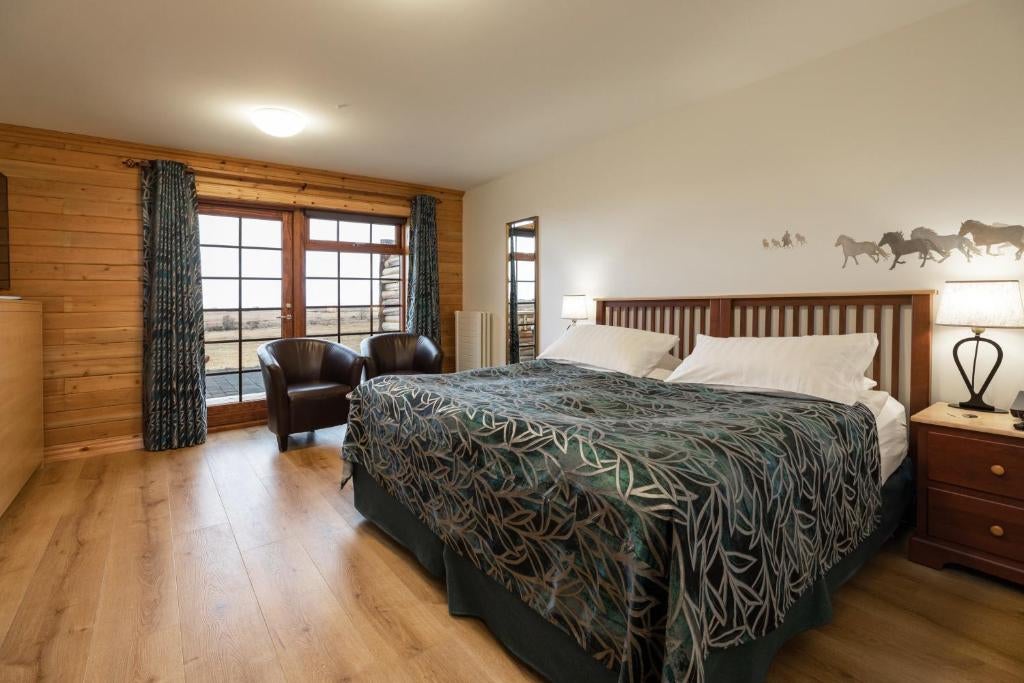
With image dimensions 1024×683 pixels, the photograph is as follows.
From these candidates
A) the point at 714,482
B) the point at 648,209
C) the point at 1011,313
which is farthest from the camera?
the point at 648,209

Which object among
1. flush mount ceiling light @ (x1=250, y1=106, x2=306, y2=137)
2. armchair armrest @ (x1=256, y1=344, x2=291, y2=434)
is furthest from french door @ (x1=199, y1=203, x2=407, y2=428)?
flush mount ceiling light @ (x1=250, y1=106, x2=306, y2=137)

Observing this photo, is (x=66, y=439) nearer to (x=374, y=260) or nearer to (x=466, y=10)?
(x=374, y=260)

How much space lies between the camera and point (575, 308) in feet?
12.6

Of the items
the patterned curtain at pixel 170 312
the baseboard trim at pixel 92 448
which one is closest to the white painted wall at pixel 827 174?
the patterned curtain at pixel 170 312

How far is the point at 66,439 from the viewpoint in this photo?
367cm

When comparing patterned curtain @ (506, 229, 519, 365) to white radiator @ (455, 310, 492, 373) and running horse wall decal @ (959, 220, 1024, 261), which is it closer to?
white radiator @ (455, 310, 492, 373)

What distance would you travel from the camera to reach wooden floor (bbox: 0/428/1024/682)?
1528 millimetres

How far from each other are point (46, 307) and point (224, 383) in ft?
4.32

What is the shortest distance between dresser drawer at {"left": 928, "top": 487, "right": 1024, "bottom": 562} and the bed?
0.15m

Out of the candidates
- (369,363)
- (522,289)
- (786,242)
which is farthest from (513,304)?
(786,242)

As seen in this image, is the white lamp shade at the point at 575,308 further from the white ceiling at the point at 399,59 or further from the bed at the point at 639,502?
the bed at the point at 639,502

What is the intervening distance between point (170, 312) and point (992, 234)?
197 inches

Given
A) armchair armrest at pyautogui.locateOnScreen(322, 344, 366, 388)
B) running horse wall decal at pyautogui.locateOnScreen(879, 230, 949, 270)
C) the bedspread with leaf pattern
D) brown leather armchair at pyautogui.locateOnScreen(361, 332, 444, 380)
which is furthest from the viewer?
brown leather armchair at pyautogui.locateOnScreen(361, 332, 444, 380)

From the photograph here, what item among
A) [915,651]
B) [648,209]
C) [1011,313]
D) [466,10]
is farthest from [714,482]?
[648,209]
